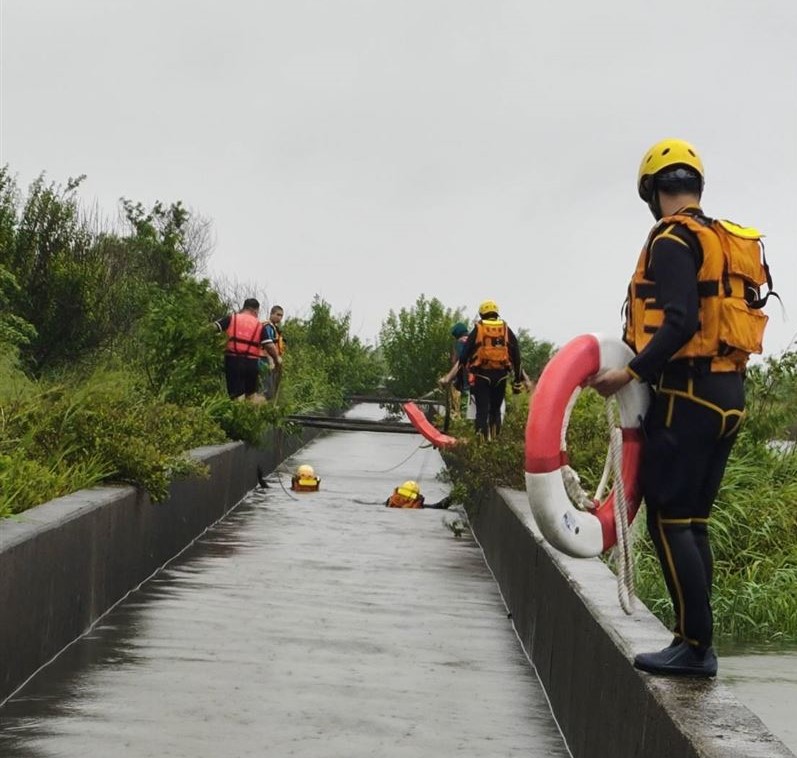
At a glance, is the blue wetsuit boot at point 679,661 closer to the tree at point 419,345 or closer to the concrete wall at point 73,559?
the concrete wall at point 73,559

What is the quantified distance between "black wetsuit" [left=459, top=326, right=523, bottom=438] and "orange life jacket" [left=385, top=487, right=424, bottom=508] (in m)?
1.27

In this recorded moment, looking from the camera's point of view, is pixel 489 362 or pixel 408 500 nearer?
pixel 408 500

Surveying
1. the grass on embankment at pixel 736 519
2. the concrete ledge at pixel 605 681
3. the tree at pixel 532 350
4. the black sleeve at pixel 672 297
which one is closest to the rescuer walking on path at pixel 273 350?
the grass on embankment at pixel 736 519

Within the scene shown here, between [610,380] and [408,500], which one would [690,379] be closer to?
[610,380]

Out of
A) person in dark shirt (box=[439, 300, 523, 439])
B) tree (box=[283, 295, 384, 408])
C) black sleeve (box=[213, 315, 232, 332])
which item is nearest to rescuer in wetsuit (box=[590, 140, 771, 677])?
person in dark shirt (box=[439, 300, 523, 439])

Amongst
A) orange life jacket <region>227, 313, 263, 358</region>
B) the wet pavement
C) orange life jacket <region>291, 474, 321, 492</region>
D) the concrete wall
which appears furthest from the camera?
orange life jacket <region>227, 313, 263, 358</region>

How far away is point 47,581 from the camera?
8.09 metres

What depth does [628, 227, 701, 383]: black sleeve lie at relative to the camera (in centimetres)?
553

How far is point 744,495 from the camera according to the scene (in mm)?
13508

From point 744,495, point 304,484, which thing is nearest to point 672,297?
point 744,495

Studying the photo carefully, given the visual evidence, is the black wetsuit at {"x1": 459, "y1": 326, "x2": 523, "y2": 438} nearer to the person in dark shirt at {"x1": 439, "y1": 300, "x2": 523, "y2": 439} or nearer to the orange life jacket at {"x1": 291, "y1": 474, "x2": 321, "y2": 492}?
the person in dark shirt at {"x1": 439, "y1": 300, "x2": 523, "y2": 439}

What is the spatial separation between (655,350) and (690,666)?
39.4 inches

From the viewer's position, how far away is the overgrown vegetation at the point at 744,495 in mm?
11125

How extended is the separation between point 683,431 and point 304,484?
14.7m
